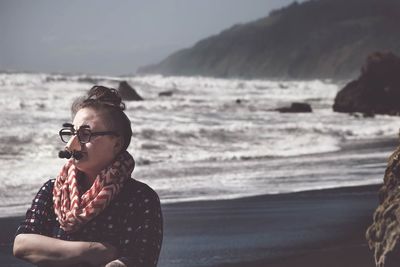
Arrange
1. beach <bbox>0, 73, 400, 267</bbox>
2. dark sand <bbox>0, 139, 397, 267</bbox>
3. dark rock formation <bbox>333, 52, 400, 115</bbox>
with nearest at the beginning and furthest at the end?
dark sand <bbox>0, 139, 397, 267</bbox>, beach <bbox>0, 73, 400, 267</bbox>, dark rock formation <bbox>333, 52, 400, 115</bbox>

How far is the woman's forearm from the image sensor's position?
2266 mm

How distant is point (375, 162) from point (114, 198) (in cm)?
863

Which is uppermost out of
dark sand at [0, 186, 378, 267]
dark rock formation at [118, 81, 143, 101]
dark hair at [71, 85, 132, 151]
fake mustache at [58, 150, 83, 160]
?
dark rock formation at [118, 81, 143, 101]

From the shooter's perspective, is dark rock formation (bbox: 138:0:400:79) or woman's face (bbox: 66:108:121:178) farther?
dark rock formation (bbox: 138:0:400:79)

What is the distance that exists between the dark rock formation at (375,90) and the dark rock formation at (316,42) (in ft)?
390

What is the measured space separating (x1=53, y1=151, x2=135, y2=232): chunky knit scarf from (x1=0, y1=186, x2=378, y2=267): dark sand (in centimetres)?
250

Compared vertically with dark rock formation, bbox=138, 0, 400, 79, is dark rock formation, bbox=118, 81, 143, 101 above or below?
below

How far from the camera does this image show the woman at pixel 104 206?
7.37 feet

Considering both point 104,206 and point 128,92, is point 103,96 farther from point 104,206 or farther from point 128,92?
point 128,92

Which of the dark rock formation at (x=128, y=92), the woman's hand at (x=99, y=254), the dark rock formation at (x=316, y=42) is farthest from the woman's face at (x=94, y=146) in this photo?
the dark rock formation at (x=316, y=42)

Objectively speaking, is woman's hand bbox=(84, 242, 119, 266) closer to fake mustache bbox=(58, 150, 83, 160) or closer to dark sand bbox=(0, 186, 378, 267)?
fake mustache bbox=(58, 150, 83, 160)

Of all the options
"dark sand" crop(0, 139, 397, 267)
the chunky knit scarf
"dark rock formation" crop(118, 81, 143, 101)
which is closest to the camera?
the chunky knit scarf

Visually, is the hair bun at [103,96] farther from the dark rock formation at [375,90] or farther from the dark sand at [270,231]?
the dark rock formation at [375,90]

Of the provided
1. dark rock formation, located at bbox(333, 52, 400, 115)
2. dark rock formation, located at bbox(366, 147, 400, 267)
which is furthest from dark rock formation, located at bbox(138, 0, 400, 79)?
dark rock formation, located at bbox(366, 147, 400, 267)
